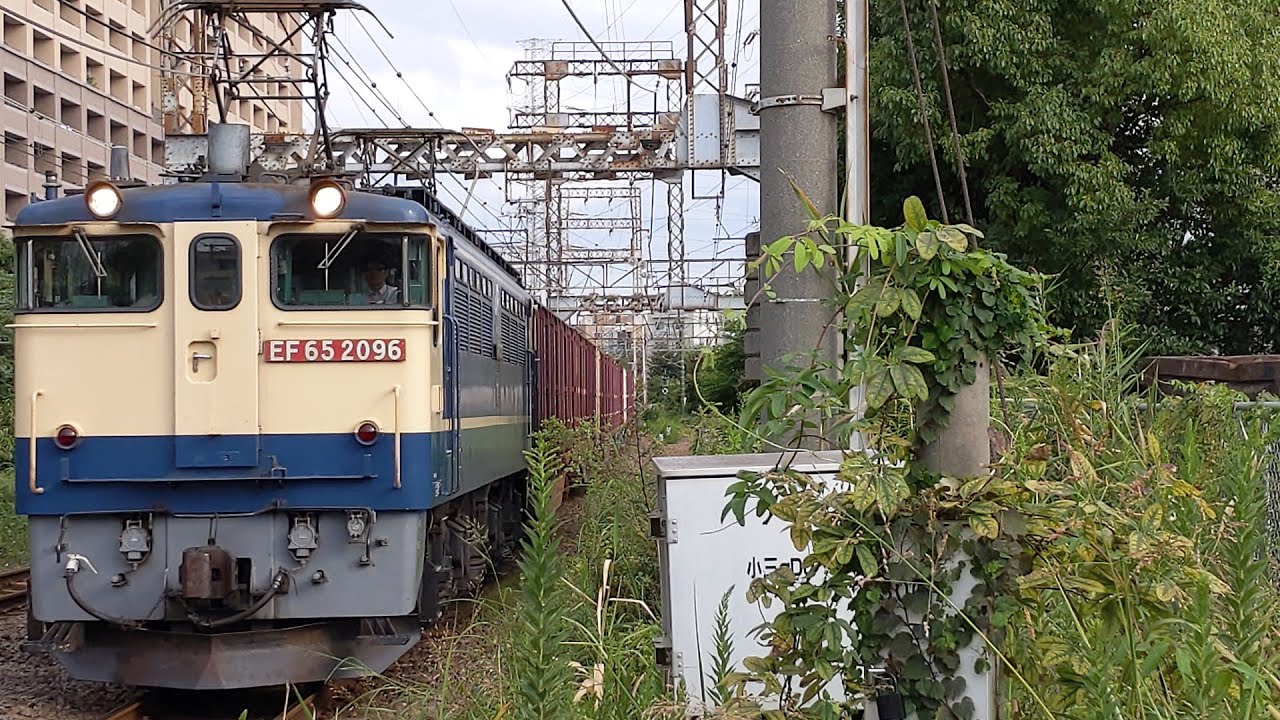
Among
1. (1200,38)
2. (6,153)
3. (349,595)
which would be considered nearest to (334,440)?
(349,595)

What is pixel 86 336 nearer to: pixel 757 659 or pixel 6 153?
pixel 757 659

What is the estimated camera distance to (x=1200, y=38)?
12.8 m

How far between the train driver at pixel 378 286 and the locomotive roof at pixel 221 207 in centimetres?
26

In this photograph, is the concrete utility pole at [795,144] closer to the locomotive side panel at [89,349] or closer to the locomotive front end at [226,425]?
the locomotive front end at [226,425]

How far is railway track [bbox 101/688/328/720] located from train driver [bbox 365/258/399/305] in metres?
2.23

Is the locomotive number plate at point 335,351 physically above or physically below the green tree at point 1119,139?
below

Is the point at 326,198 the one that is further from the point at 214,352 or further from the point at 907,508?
the point at 907,508

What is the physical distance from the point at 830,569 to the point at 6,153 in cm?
4254

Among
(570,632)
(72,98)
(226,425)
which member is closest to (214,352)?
(226,425)

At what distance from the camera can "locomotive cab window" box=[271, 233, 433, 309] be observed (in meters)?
8.02

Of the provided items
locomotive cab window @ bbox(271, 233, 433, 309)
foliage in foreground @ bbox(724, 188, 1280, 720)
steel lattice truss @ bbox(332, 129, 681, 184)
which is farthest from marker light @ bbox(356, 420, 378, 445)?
steel lattice truss @ bbox(332, 129, 681, 184)

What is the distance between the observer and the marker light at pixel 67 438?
25.7 feet

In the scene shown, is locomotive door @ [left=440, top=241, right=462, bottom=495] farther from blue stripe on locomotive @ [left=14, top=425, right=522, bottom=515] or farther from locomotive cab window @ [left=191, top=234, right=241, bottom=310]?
locomotive cab window @ [left=191, top=234, right=241, bottom=310]

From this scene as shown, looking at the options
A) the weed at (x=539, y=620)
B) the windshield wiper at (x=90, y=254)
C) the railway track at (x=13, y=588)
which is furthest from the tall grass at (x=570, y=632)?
the railway track at (x=13, y=588)
